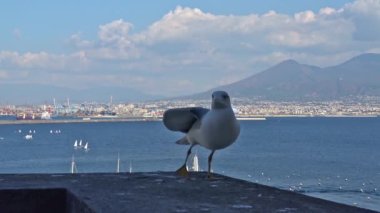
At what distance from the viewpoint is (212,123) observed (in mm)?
5082

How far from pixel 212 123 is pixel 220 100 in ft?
0.65

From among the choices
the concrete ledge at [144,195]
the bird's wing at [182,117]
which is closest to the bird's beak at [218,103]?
the bird's wing at [182,117]

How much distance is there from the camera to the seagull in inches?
198

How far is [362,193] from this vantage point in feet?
126

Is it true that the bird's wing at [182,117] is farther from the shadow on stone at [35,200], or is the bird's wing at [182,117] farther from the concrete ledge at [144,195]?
the shadow on stone at [35,200]

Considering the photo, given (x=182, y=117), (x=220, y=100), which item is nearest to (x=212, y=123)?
(x=220, y=100)

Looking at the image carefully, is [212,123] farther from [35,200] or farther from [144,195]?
[35,200]

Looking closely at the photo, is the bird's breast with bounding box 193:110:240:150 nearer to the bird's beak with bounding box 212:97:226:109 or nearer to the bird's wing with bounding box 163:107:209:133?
the bird's beak with bounding box 212:97:226:109

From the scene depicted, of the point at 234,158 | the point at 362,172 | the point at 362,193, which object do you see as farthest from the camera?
the point at 234,158

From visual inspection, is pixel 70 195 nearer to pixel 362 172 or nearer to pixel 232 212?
pixel 232 212

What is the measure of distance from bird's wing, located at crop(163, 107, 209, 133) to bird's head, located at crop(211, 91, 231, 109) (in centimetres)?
39

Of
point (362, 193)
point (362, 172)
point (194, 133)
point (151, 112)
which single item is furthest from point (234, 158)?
point (151, 112)

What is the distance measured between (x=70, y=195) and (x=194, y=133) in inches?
49.5

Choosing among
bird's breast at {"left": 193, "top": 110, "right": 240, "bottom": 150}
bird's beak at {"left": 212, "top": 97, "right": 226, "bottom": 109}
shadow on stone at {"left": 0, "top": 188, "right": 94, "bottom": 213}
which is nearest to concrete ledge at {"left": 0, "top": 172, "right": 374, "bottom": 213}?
shadow on stone at {"left": 0, "top": 188, "right": 94, "bottom": 213}
